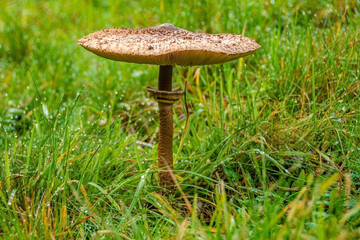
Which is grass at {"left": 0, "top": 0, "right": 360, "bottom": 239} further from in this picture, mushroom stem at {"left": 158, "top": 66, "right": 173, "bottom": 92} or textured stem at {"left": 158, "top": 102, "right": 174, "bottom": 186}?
mushroom stem at {"left": 158, "top": 66, "right": 173, "bottom": 92}

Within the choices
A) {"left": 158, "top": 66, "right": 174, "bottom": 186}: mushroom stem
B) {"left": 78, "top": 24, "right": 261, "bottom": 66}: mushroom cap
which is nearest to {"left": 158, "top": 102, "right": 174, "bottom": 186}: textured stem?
{"left": 158, "top": 66, "right": 174, "bottom": 186}: mushroom stem

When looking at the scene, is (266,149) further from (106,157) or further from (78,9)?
(78,9)

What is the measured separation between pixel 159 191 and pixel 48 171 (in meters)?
0.71

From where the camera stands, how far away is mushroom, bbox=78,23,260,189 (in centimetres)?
190

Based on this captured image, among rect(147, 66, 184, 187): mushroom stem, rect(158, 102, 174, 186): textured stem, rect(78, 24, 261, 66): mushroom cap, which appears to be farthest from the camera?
A: rect(158, 102, 174, 186): textured stem

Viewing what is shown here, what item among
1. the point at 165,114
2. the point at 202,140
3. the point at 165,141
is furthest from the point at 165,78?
the point at 202,140

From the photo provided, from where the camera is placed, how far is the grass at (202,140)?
1925 mm

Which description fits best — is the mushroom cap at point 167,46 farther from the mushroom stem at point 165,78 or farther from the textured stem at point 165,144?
the textured stem at point 165,144

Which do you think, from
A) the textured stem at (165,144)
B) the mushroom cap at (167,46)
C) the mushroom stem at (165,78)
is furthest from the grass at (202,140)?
the mushroom cap at (167,46)

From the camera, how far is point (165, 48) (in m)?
1.89

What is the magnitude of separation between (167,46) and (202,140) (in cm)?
115

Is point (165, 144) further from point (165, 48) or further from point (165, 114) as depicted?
point (165, 48)

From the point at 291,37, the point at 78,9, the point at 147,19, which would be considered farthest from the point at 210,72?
the point at 78,9

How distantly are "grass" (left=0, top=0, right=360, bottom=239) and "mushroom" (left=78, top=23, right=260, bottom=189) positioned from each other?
0.36m
